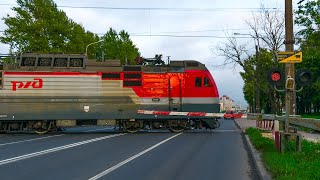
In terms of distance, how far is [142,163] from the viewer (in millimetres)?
12602

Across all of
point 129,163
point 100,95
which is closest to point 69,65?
point 100,95

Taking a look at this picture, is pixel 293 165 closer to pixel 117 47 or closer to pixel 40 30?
pixel 40 30

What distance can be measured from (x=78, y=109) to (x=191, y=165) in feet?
50.0

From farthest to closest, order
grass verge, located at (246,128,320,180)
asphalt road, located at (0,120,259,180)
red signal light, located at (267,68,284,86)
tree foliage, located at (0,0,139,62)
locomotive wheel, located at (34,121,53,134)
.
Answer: tree foliage, located at (0,0,139,62) < locomotive wheel, located at (34,121,53,134) < red signal light, located at (267,68,284,86) < asphalt road, located at (0,120,259,180) < grass verge, located at (246,128,320,180)

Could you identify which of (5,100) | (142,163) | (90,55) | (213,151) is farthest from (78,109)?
(90,55)

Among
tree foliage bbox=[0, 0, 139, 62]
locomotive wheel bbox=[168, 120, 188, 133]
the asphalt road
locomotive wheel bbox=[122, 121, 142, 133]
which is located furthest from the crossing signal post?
tree foliage bbox=[0, 0, 139, 62]

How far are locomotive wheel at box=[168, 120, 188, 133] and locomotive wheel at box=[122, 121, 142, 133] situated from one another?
1846 mm

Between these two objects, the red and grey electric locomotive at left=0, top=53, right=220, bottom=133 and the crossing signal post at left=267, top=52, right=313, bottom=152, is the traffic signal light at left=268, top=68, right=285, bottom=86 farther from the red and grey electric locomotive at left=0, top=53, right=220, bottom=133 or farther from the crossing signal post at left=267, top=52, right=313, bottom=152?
the red and grey electric locomotive at left=0, top=53, right=220, bottom=133

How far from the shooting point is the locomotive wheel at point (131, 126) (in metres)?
27.2

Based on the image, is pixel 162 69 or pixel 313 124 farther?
pixel 162 69

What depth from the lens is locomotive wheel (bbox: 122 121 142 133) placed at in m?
27.2

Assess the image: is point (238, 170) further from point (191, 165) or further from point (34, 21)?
point (34, 21)

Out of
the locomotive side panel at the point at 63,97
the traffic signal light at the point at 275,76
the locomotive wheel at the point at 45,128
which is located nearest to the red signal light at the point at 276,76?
the traffic signal light at the point at 275,76

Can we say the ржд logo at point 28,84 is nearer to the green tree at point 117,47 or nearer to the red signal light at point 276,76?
the red signal light at point 276,76
